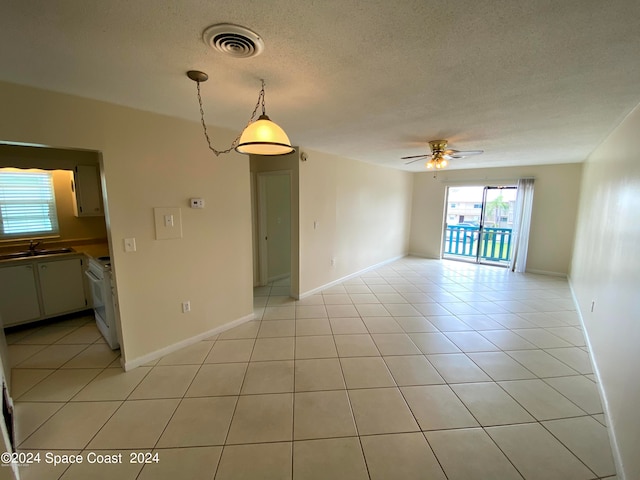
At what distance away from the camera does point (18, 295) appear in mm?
3031

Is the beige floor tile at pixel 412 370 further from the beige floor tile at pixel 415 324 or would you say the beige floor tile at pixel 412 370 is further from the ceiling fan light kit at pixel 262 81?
the ceiling fan light kit at pixel 262 81

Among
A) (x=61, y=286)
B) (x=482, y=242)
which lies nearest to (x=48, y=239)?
(x=61, y=286)

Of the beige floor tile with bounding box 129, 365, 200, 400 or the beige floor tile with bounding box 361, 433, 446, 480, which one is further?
the beige floor tile with bounding box 129, 365, 200, 400

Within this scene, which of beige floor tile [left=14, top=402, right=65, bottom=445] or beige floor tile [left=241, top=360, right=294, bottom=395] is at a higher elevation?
beige floor tile [left=241, top=360, right=294, bottom=395]

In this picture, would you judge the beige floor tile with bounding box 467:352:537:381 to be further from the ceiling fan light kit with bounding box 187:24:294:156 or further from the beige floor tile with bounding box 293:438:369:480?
the ceiling fan light kit with bounding box 187:24:294:156

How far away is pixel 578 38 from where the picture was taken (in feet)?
4.05

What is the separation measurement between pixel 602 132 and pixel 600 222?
99cm

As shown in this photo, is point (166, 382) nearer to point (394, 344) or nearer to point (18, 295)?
point (394, 344)

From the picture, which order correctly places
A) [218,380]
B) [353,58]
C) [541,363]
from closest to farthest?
[353,58], [218,380], [541,363]

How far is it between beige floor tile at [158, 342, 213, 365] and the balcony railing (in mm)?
6642

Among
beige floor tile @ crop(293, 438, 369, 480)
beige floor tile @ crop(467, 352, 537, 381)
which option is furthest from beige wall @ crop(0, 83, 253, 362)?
beige floor tile @ crop(467, 352, 537, 381)

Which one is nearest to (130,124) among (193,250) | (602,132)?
(193,250)

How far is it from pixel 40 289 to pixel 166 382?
91.7 inches

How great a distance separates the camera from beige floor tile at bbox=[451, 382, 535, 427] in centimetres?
190
